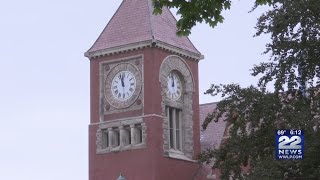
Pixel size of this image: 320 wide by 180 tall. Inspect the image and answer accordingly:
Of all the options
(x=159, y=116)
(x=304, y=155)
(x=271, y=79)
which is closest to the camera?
(x=304, y=155)

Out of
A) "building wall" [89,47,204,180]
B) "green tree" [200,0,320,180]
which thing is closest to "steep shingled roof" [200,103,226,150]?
"building wall" [89,47,204,180]

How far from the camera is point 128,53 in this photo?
55969 millimetres

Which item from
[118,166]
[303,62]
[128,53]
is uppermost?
[128,53]

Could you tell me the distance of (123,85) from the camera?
2211 inches

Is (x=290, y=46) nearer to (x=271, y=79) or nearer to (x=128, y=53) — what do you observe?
(x=271, y=79)

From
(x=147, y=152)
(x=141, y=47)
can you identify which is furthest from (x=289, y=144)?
(x=141, y=47)

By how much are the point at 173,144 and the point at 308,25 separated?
1057 inches

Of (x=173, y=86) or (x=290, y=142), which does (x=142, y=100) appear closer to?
(x=173, y=86)

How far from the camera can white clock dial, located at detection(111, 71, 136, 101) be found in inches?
2199

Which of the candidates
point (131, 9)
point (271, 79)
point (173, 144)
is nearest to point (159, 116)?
point (173, 144)

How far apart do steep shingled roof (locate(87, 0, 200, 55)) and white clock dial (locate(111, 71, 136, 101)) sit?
1.87 metres

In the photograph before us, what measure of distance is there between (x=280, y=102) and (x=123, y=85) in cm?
2556

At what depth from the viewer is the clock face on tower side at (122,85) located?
5566 centimetres

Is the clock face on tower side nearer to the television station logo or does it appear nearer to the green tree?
the green tree
